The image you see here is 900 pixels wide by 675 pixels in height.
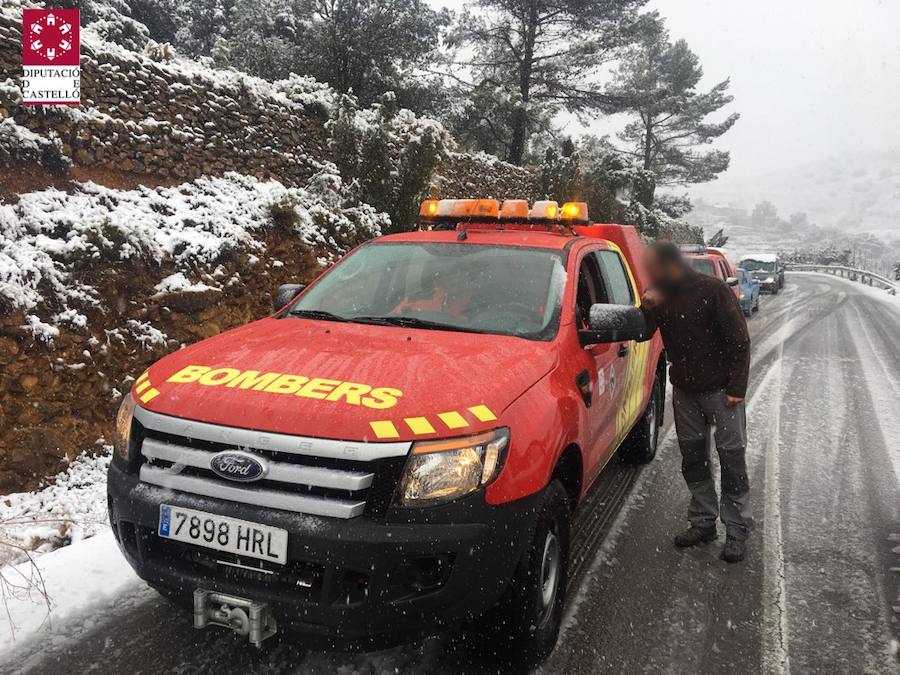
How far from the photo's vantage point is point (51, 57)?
6750 millimetres

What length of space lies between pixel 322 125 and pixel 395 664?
9.36m

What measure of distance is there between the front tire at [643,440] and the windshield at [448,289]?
6.55 feet

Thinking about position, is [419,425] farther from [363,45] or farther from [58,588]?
[363,45]

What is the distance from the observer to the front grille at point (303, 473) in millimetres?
1956

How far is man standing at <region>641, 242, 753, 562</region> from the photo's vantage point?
3.46m

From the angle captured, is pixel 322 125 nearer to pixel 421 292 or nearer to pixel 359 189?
pixel 359 189

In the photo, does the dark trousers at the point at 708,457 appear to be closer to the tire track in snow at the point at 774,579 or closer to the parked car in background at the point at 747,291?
the tire track in snow at the point at 774,579

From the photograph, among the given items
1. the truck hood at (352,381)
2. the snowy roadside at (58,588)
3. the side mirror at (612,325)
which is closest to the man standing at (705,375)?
the side mirror at (612,325)

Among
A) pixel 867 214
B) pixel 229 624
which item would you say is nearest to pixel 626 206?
pixel 229 624

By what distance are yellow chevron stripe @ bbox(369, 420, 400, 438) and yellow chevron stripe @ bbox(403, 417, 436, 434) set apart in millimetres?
51

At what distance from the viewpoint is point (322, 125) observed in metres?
10.2

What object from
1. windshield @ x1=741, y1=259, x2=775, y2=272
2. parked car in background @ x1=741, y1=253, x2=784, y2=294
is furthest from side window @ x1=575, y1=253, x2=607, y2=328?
windshield @ x1=741, y1=259, x2=775, y2=272

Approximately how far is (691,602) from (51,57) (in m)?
8.01

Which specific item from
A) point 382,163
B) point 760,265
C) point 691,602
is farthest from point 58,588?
point 760,265
